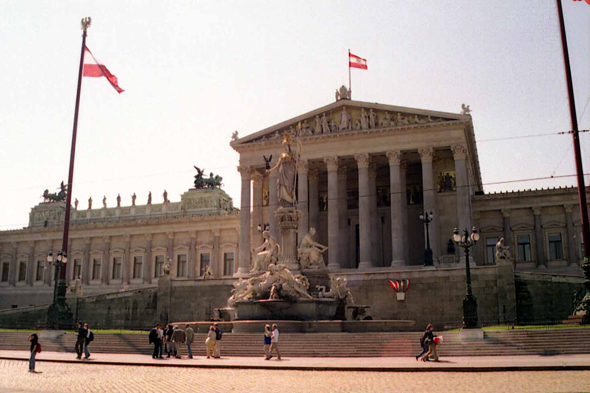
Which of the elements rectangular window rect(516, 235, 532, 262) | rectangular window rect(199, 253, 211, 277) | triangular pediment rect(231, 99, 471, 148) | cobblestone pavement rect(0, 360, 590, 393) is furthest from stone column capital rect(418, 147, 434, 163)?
cobblestone pavement rect(0, 360, 590, 393)

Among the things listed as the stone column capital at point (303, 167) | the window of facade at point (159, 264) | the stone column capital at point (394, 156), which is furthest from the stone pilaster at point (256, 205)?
the window of facade at point (159, 264)

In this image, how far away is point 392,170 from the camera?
5691cm

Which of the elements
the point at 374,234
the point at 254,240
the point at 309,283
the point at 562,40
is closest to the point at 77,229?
the point at 254,240

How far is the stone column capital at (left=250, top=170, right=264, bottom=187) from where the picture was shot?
63.9 metres

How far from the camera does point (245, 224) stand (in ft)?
202

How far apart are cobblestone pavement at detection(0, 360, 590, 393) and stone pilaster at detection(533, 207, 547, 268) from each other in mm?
44203

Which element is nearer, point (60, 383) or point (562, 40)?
point (60, 383)

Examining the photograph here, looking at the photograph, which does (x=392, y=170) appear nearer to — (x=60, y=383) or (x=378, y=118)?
(x=378, y=118)

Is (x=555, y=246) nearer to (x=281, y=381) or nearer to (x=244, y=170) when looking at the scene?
(x=244, y=170)

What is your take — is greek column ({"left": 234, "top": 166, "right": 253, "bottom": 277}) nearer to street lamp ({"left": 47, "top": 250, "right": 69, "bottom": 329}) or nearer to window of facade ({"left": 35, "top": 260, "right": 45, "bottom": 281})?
street lamp ({"left": 47, "top": 250, "right": 69, "bottom": 329})

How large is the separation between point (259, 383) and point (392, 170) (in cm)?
4175

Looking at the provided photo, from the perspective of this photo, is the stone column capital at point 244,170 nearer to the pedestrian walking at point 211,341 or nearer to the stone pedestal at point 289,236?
the stone pedestal at point 289,236

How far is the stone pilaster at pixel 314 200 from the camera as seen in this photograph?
6288 cm

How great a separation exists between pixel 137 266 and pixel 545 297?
53109 mm
